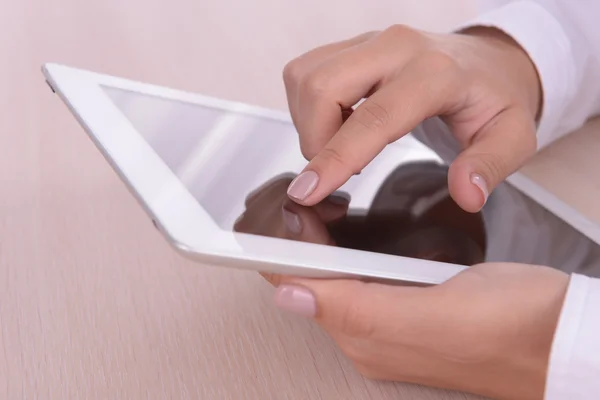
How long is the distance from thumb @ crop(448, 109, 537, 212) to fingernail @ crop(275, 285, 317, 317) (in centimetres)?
13

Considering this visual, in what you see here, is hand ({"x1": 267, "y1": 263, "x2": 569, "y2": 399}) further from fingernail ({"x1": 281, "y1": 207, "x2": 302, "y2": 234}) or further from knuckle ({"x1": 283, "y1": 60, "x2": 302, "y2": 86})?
knuckle ({"x1": 283, "y1": 60, "x2": 302, "y2": 86})

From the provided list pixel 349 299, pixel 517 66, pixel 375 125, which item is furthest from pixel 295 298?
pixel 517 66

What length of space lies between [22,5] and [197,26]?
210 millimetres

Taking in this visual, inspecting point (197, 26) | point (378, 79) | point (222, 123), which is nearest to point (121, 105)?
point (222, 123)

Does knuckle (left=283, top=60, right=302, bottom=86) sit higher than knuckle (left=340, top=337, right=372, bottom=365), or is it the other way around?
knuckle (left=283, top=60, right=302, bottom=86)

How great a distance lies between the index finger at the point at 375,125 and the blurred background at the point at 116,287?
8 centimetres

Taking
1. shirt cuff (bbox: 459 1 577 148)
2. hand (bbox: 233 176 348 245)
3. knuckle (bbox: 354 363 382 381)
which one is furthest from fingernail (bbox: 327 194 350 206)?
shirt cuff (bbox: 459 1 577 148)

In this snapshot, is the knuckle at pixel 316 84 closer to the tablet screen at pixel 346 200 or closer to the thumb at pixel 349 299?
the tablet screen at pixel 346 200

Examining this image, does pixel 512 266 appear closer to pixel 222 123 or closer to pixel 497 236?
pixel 497 236

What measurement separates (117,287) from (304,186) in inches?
5.2

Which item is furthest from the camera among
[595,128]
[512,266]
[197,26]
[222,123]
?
[197,26]

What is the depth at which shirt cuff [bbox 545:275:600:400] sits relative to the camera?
29cm

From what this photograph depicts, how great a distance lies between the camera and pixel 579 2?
526 millimetres

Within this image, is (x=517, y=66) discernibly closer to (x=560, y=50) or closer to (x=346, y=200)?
(x=560, y=50)
